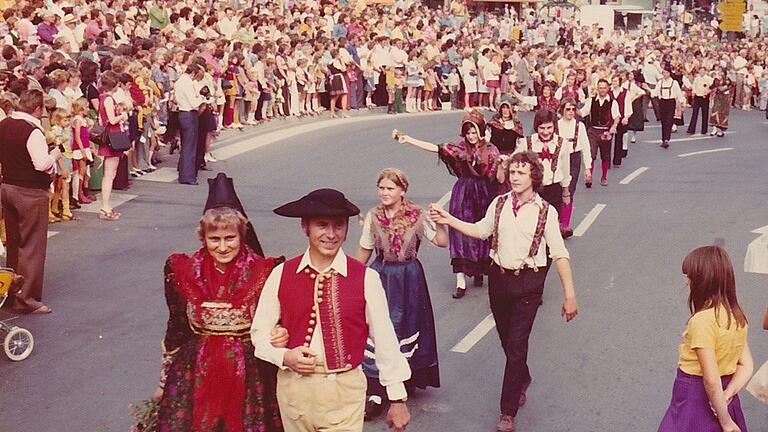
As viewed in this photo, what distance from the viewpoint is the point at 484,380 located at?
868cm

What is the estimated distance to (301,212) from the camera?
5074mm

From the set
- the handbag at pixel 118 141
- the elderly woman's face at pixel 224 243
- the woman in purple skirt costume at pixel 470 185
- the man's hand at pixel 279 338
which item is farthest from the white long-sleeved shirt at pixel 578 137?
the man's hand at pixel 279 338

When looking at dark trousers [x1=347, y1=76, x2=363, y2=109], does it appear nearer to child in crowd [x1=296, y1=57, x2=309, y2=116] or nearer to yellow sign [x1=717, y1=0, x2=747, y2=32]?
child in crowd [x1=296, y1=57, x2=309, y2=116]

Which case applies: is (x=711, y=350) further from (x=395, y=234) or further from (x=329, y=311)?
(x=395, y=234)

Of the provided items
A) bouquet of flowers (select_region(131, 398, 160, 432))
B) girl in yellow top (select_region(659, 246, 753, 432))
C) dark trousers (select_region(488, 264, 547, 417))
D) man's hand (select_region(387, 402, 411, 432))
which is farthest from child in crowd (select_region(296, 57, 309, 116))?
man's hand (select_region(387, 402, 411, 432))

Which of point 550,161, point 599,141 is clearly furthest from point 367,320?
point 599,141

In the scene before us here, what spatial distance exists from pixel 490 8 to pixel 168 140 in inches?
1405

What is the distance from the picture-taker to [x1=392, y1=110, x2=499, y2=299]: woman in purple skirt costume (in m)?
10.9

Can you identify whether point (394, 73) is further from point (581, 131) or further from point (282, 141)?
point (581, 131)

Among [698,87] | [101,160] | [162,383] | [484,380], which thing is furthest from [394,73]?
[162,383]

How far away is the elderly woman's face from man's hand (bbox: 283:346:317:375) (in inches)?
24.9

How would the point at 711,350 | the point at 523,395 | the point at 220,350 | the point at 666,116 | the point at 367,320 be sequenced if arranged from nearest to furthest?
the point at 367,320 → the point at 220,350 → the point at 711,350 → the point at 523,395 → the point at 666,116

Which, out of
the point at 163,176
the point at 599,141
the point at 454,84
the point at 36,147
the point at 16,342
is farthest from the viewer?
the point at 454,84

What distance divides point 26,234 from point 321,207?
5.89 meters
